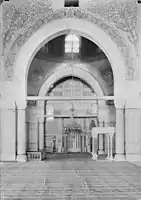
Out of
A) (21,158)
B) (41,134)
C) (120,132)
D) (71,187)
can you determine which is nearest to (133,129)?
(120,132)

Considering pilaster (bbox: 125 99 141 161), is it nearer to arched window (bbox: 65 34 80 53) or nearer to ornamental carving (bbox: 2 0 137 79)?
ornamental carving (bbox: 2 0 137 79)

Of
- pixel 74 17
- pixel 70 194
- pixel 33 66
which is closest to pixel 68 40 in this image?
pixel 33 66

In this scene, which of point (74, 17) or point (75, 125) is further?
point (75, 125)

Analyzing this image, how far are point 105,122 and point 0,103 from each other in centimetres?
876

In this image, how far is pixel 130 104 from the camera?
65.1 ft

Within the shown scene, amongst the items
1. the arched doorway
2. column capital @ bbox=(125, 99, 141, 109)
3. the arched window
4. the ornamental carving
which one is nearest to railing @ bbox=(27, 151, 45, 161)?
the arched doorway

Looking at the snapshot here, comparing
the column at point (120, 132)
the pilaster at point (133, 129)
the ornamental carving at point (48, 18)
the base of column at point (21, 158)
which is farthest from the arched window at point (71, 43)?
the base of column at point (21, 158)

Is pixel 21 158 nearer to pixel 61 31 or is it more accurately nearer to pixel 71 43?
pixel 61 31

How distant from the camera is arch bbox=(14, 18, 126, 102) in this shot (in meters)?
19.7

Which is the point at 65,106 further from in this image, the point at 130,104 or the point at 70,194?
the point at 70,194

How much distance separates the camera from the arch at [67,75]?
2616cm

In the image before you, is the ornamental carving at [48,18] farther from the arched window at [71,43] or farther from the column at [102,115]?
the arched window at [71,43]

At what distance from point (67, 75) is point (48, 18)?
24.8ft

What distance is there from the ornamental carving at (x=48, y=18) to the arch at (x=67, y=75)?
653 centimetres
